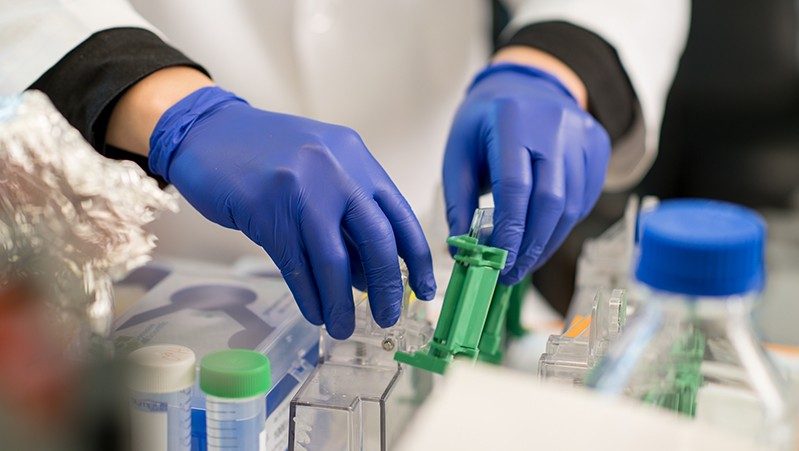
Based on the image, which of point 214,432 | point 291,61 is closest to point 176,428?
point 214,432

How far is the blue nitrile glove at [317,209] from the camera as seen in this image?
0.78 metres

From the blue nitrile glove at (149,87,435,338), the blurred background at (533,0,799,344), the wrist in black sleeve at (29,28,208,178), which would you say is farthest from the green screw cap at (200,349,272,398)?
the blurred background at (533,0,799,344)

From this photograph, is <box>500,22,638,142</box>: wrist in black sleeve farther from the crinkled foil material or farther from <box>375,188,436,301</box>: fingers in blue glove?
the crinkled foil material

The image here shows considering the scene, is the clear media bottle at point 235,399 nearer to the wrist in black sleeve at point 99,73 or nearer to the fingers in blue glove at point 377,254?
the fingers in blue glove at point 377,254

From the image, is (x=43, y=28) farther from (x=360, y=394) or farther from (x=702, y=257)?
(x=702, y=257)

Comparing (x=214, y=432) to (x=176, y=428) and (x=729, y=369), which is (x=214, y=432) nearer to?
(x=176, y=428)

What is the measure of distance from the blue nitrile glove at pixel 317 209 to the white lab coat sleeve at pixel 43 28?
0.24 meters

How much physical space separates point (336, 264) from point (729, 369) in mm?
373

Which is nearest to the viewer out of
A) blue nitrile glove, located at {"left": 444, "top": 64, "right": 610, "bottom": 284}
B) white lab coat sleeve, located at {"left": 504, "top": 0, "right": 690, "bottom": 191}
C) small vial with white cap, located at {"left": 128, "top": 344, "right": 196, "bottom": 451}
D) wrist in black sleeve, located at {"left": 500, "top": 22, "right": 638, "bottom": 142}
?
small vial with white cap, located at {"left": 128, "top": 344, "right": 196, "bottom": 451}

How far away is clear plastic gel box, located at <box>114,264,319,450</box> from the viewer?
2.43 ft

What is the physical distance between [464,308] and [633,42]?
0.81 m

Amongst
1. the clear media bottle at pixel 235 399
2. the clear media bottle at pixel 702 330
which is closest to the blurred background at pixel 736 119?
the clear media bottle at pixel 235 399

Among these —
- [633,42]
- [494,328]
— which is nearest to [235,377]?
[494,328]

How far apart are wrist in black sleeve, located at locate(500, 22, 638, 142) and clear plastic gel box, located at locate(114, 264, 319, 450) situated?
1.71 feet
